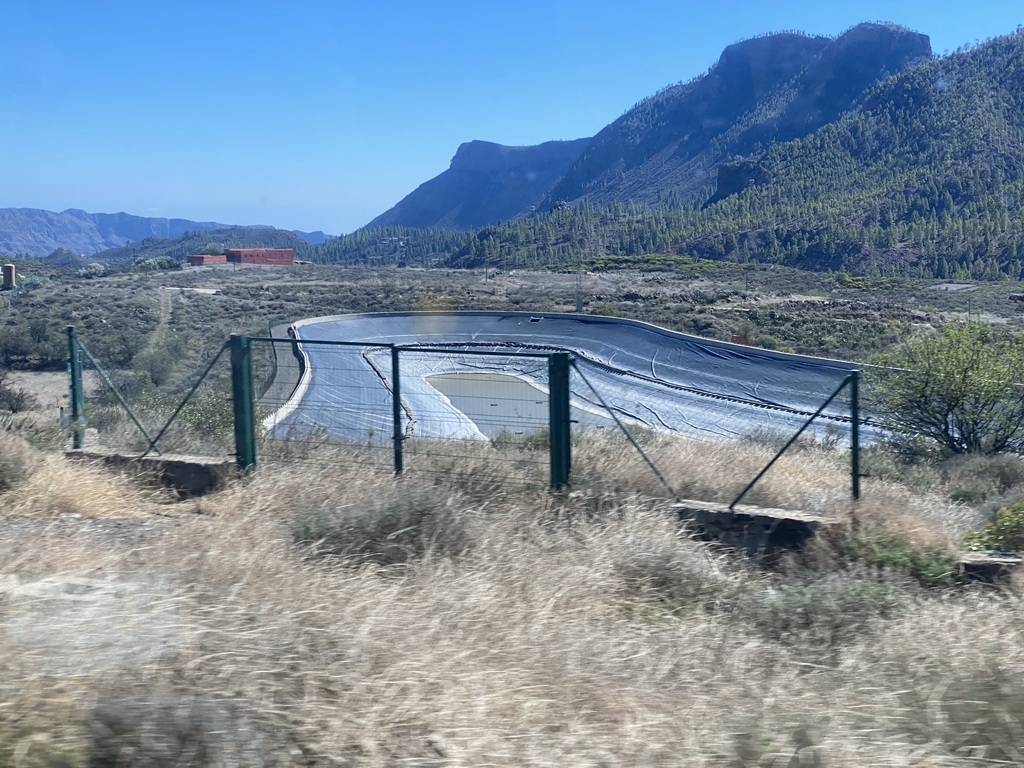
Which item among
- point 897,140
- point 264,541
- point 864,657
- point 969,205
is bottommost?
point 864,657

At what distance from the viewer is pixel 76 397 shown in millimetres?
10039

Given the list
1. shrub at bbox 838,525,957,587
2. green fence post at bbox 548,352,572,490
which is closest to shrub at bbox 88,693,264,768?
shrub at bbox 838,525,957,587

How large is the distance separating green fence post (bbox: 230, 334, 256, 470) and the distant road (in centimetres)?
70

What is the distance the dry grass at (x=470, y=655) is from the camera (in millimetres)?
3180

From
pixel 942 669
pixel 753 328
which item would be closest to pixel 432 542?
pixel 942 669

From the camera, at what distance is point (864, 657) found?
4.51m

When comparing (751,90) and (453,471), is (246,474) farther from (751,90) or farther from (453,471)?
(751,90)

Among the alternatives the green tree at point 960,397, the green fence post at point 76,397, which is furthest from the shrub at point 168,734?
the green tree at point 960,397

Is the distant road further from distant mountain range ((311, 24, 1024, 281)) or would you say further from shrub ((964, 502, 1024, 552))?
distant mountain range ((311, 24, 1024, 281))

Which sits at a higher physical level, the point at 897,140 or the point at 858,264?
the point at 897,140

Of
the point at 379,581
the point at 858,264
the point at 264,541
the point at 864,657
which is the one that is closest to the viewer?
the point at 864,657

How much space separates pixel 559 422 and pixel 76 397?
5463 millimetres

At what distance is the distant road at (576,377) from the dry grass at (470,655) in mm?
2691

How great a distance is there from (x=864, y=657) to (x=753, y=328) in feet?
121
